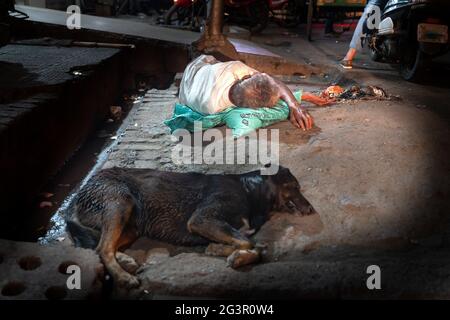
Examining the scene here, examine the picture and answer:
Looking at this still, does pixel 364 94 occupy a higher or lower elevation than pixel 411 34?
lower

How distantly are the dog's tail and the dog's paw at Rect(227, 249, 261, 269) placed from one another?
37.0 inches

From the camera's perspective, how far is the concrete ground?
8.20 feet

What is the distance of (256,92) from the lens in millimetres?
4762

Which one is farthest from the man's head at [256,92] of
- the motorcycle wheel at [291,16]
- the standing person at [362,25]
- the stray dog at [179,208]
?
the motorcycle wheel at [291,16]

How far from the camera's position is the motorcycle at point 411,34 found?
248 inches

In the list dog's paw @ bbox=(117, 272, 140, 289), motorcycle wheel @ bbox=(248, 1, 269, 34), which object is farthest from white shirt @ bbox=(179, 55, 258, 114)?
motorcycle wheel @ bbox=(248, 1, 269, 34)

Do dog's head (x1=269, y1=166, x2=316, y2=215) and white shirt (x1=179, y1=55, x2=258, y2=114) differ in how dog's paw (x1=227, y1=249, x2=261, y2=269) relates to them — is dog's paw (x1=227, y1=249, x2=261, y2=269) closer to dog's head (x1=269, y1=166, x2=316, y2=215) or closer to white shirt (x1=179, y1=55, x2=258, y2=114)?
dog's head (x1=269, y1=166, x2=316, y2=215)

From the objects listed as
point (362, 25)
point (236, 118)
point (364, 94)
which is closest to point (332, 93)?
point (364, 94)

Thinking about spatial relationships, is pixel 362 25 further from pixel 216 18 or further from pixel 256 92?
pixel 256 92

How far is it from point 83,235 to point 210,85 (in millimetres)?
2397

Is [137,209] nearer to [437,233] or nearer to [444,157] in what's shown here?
[437,233]

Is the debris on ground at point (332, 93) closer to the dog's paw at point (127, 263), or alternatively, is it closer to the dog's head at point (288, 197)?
the dog's head at point (288, 197)
